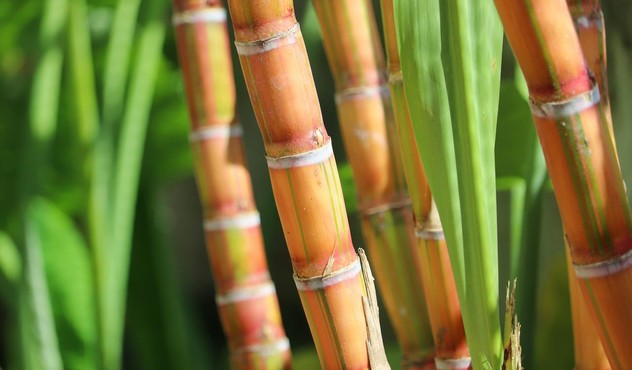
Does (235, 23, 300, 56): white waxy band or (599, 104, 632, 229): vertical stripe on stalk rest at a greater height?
(235, 23, 300, 56): white waxy band

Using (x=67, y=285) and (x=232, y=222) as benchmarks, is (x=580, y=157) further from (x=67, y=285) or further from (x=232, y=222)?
(x=67, y=285)

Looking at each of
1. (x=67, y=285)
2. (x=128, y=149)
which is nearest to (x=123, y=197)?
(x=128, y=149)

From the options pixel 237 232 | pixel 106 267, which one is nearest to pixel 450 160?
pixel 237 232

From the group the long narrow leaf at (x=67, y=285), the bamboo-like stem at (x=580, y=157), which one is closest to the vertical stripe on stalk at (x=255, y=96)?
the bamboo-like stem at (x=580, y=157)

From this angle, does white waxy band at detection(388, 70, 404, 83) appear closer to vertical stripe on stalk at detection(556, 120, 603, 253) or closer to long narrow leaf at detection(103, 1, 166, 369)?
vertical stripe on stalk at detection(556, 120, 603, 253)

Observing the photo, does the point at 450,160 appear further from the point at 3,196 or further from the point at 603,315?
the point at 3,196

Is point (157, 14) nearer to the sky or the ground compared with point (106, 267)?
nearer to the sky

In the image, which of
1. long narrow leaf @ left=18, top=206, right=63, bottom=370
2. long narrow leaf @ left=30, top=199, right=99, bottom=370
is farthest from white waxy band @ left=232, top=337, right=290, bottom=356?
long narrow leaf @ left=30, top=199, right=99, bottom=370
